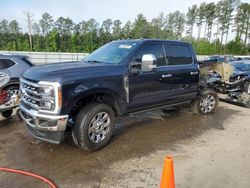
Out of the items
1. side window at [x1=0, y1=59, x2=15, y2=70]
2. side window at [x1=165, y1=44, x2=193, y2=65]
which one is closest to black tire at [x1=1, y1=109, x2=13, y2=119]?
side window at [x1=0, y1=59, x2=15, y2=70]

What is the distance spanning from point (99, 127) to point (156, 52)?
2209 mm

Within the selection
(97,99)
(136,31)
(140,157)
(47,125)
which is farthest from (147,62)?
(136,31)

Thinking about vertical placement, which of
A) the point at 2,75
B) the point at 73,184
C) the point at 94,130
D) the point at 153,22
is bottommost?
the point at 73,184

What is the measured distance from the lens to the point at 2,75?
6.66 metres

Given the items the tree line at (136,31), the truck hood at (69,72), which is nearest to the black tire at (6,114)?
the truck hood at (69,72)

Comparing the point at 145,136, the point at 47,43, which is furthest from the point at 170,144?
the point at 47,43

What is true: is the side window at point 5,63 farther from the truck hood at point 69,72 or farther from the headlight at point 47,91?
the headlight at point 47,91

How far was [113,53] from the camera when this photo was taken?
552 cm

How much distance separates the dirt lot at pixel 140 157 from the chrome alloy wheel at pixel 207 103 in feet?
3.23

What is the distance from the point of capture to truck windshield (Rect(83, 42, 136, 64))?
522 cm

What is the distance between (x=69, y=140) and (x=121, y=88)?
1.55 m

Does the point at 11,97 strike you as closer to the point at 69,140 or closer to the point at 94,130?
the point at 69,140

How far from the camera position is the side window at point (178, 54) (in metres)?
6.08

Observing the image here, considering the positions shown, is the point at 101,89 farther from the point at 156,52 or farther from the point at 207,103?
the point at 207,103
